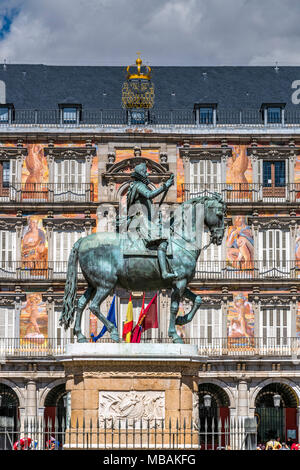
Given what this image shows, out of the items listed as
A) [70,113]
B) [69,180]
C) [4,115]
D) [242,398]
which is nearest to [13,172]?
[69,180]

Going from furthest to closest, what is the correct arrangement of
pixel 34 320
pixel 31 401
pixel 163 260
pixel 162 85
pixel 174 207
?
1. pixel 162 85
2. pixel 174 207
3. pixel 34 320
4. pixel 31 401
5. pixel 163 260

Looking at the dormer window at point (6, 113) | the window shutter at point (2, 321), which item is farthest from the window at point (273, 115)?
the window shutter at point (2, 321)

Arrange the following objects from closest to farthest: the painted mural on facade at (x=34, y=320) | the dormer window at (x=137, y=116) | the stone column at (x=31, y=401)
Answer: the stone column at (x=31, y=401) < the painted mural on facade at (x=34, y=320) < the dormer window at (x=137, y=116)

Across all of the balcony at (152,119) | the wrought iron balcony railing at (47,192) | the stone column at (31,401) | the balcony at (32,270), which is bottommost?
the stone column at (31,401)

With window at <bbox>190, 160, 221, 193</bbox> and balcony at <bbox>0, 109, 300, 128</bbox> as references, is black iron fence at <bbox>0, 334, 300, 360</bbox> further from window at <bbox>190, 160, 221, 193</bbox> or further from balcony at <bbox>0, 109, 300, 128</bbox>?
balcony at <bbox>0, 109, 300, 128</bbox>

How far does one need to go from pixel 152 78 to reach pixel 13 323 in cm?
1411

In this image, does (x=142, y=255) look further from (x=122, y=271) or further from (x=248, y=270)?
(x=248, y=270)

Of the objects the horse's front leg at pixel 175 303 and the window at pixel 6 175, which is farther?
the window at pixel 6 175

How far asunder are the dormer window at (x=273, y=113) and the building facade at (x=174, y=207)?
5 cm

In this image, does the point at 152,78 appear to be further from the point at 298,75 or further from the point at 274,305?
the point at 274,305

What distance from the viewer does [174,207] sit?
49.0 m

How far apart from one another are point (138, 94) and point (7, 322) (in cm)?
1228

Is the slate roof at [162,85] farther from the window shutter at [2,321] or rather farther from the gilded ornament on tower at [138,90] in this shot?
the window shutter at [2,321]

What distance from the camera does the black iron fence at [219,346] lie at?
48.1 meters
